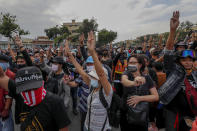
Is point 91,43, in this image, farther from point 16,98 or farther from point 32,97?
point 16,98

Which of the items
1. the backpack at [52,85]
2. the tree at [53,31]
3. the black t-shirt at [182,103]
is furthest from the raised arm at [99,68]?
the tree at [53,31]

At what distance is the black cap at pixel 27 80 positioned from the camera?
4.62ft

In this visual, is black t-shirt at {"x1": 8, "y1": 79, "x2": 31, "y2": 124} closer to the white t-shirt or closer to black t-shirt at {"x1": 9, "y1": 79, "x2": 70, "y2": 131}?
black t-shirt at {"x1": 9, "y1": 79, "x2": 70, "y2": 131}

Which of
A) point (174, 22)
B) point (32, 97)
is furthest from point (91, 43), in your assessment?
point (174, 22)

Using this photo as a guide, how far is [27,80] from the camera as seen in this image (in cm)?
141

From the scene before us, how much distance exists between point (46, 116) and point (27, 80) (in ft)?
1.40

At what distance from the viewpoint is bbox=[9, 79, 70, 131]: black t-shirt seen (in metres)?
1.42

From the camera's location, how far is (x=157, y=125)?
3160 mm

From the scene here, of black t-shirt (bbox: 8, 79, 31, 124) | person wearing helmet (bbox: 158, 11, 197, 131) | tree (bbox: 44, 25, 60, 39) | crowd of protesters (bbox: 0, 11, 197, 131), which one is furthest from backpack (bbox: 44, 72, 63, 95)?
tree (bbox: 44, 25, 60, 39)

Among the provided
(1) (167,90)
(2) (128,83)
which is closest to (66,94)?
(2) (128,83)

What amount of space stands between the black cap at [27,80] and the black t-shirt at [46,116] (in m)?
0.19

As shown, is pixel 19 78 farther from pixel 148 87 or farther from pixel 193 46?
pixel 193 46

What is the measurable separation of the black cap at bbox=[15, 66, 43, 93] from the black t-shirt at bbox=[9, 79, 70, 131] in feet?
0.62

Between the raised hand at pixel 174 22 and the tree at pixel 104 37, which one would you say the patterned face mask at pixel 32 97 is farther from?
the tree at pixel 104 37
